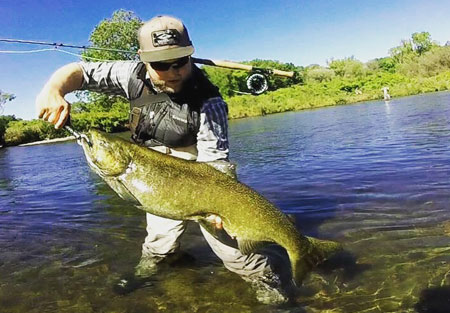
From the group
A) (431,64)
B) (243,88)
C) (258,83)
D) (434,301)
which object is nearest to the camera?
(434,301)

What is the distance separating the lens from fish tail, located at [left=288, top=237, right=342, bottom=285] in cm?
329

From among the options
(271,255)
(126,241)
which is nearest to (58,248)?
(126,241)

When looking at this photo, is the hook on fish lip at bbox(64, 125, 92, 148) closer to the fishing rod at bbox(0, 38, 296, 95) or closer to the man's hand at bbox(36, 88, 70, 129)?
the man's hand at bbox(36, 88, 70, 129)

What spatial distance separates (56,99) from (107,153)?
0.59 metres

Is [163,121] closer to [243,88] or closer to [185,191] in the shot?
[185,191]

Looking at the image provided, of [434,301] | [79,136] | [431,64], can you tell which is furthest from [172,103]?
[431,64]

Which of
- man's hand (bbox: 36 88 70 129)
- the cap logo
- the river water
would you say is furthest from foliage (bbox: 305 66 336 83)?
Answer: man's hand (bbox: 36 88 70 129)

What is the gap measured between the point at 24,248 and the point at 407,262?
4.97 m

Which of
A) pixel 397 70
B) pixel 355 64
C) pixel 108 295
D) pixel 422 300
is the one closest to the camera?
pixel 422 300

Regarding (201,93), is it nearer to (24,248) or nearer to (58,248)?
(58,248)

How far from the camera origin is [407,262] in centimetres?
437

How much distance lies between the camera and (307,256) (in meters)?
3.34

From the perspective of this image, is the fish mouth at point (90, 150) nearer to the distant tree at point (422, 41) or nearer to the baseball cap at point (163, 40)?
the baseball cap at point (163, 40)

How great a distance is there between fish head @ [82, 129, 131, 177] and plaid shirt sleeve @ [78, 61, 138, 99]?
1.13 m
